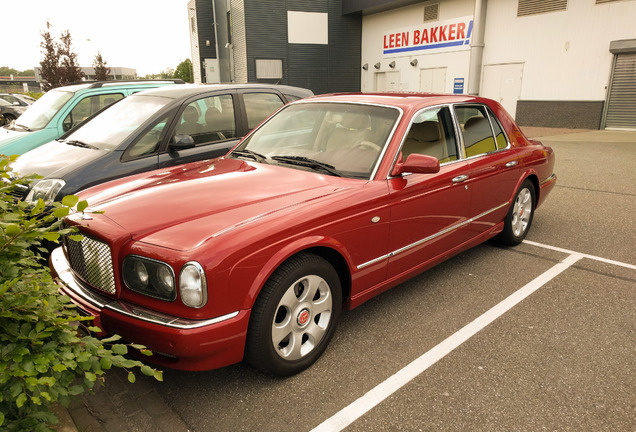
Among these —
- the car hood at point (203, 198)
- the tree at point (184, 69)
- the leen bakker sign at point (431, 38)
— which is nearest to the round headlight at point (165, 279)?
the car hood at point (203, 198)

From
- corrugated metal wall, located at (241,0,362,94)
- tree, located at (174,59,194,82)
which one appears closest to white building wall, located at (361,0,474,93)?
corrugated metal wall, located at (241,0,362,94)

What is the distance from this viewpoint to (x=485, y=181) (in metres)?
4.18

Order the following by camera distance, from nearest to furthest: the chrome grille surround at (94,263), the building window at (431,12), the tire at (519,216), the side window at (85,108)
→ the chrome grille surround at (94,263)
the tire at (519,216)
the side window at (85,108)
the building window at (431,12)

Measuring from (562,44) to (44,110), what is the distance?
18.1 meters

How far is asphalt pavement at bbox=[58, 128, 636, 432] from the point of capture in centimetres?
243

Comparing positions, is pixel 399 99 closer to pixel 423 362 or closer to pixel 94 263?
pixel 423 362

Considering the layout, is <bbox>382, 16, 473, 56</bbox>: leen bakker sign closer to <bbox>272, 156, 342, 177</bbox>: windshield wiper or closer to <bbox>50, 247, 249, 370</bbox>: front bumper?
<bbox>272, 156, 342, 177</bbox>: windshield wiper

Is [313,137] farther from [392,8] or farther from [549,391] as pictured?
[392,8]

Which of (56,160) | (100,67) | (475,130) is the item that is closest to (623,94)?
(475,130)

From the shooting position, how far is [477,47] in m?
20.9

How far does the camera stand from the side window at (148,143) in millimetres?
4816

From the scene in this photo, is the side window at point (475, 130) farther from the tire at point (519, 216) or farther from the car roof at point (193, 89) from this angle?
the car roof at point (193, 89)

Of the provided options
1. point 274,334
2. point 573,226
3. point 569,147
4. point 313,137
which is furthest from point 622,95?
point 274,334

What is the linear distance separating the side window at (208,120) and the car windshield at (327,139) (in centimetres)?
142
